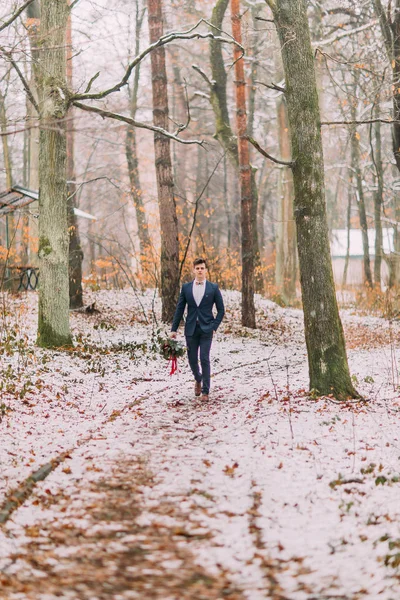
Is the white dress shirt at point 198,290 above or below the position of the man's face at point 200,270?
below

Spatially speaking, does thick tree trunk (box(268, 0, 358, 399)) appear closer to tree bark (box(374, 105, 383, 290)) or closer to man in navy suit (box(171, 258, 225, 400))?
man in navy suit (box(171, 258, 225, 400))

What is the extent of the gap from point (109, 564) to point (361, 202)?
26.4 meters

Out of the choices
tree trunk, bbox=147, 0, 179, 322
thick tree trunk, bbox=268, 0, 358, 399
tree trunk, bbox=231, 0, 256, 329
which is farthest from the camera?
tree trunk, bbox=231, 0, 256, 329

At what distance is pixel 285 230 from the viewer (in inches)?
986

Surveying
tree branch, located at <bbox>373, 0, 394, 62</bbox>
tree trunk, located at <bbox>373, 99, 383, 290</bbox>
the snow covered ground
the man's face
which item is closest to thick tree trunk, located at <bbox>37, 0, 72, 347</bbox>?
the snow covered ground

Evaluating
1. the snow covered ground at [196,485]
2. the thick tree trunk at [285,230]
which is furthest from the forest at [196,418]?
the thick tree trunk at [285,230]

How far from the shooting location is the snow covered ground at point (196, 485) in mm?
3979

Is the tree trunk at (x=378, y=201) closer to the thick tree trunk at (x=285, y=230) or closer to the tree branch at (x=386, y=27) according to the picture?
the thick tree trunk at (x=285, y=230)

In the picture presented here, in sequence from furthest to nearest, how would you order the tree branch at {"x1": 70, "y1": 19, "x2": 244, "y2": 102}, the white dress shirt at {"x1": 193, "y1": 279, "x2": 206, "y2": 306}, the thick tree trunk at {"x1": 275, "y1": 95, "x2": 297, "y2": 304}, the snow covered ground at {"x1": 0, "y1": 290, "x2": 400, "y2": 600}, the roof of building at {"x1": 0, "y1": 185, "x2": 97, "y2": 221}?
the thick tree trunk at {"x1": 275, "y1": 95, "x2": 297, "y2": 304} < the roof of building at {"x1": 0, "y1": 185, "x2": 97, "y2": 221} < the tree branch at {"x1": 70, "y1": 19, "x2": 244, "y2": 102} < the white dress shirt at {"x1": 193, "y1": 279, "x2": 206, "y2": 306} < the snow covered ground at {"x1": 0, "y1": 290, "x2": 400, "y2": 600}

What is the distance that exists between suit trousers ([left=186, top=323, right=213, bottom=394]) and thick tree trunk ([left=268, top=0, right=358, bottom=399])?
1.71m

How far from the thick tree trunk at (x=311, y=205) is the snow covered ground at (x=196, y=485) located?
2.08 feet

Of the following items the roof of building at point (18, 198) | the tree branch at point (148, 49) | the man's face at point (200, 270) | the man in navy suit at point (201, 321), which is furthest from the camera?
the roof of building at point (18, 198)

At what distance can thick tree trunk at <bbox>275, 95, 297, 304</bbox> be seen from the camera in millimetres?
24656

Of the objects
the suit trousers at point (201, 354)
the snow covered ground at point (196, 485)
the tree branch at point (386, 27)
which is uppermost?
the tree branch at point (386, 27)
